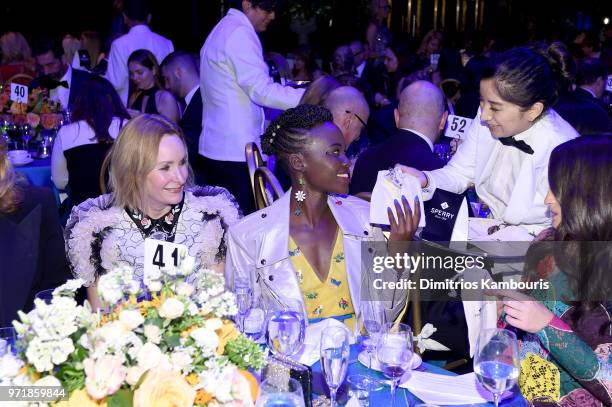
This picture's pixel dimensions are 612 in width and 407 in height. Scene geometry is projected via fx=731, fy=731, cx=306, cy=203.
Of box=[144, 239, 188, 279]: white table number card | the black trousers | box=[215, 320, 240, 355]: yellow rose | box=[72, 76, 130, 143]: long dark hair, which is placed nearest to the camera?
box=[215, 320, 240, 355]: yellow rose

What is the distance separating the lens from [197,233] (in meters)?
3.05

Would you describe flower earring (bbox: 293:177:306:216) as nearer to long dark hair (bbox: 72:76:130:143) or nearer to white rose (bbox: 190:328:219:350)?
white rose (bbox: 190:328:219:350)

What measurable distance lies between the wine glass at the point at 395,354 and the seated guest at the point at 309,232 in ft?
2.82

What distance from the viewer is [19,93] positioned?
18.5ft

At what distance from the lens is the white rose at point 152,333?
1.46m

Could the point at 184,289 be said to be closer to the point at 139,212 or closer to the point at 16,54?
the point at 139,212

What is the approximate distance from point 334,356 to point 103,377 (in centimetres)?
63

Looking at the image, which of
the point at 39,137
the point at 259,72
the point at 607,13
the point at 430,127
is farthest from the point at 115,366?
the point at 607,13

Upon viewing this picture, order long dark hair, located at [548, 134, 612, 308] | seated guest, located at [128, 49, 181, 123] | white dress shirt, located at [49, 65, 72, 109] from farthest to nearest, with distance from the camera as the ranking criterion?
white dress shirt, located at [49, 65, 72, 109] < seated guest, located at [128, 49, 181, 123] < long dark hair, located at [548, 134, 612, 308]

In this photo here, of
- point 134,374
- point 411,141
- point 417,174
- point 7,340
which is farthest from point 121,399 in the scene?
point 411,141

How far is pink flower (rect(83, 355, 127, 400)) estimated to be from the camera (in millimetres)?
1355

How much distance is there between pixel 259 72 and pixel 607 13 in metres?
13.4

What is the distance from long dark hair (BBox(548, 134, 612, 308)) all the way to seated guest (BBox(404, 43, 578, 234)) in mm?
706

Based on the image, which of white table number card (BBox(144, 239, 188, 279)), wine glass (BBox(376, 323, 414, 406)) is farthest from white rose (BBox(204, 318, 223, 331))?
white table number card (BBox(144, 239, 188, 279))
